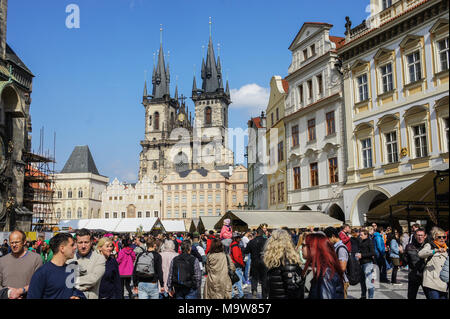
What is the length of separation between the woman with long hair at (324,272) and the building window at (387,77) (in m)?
15.4

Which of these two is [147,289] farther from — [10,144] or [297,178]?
[10,144]

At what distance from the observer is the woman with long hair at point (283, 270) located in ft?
16.1

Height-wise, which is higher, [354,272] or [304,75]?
[304,75]

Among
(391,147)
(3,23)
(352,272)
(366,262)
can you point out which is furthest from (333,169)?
(3,23)

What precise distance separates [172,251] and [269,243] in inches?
142

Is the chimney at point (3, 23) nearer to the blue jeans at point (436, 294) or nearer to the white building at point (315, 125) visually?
the white building at point (315, 125)

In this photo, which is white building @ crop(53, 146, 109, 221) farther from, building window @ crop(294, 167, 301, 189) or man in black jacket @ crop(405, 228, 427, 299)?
man in black jacket @ crop(405, 228, 427, 299)

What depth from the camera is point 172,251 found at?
8484mm

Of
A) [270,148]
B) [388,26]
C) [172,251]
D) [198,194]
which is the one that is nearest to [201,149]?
[198,194]

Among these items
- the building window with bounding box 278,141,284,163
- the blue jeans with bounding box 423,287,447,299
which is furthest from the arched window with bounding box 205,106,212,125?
the blue jeans with bounding box 423,287,447,299

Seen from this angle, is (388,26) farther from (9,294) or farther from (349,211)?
(9,294)

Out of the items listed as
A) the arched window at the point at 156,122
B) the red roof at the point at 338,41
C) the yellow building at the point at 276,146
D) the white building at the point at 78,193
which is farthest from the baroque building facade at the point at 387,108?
the arched window at the point at 156,122

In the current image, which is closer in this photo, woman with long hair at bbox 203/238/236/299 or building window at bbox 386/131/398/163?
woman with long hair at bbox 203/238/236/299

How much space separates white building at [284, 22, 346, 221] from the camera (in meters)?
24.7
